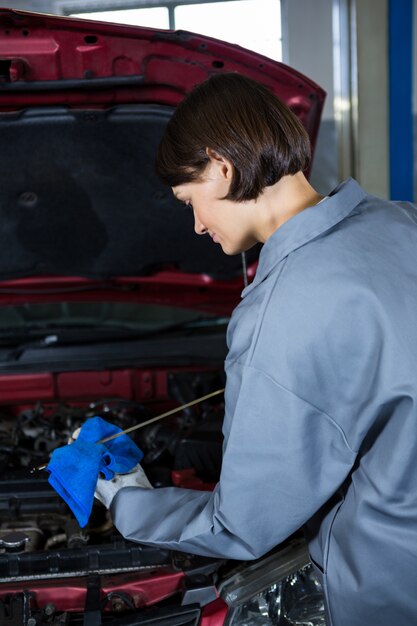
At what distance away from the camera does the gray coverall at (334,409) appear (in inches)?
32.3

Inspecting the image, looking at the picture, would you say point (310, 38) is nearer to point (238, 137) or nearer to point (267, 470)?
point (238, 137)

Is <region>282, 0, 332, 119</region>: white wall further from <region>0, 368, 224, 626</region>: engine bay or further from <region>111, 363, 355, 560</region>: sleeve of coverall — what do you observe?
<region>111, 363, 355, 560</region>: sleeve of coverall

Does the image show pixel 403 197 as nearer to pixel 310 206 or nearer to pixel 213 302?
pixel 213 302

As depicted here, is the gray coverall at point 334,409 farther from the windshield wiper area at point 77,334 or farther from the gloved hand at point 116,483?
the windshield wiper area at point 77,334

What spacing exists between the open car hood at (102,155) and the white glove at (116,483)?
28.2 inches

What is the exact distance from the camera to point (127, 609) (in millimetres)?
1061

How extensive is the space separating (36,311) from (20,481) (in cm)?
75

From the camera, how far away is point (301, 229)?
2.86 ft

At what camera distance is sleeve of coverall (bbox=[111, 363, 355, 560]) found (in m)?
0.83

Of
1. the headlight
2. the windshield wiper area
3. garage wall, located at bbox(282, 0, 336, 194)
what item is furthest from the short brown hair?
garage wall, located at bbox(282, 0, 336, 194)

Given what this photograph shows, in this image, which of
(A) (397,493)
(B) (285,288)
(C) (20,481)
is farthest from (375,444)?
(C) (20,481)

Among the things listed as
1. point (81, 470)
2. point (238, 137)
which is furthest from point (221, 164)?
point (81, 470)

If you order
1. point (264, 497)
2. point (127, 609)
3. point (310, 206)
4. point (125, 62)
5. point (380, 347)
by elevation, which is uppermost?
point (125, 62)

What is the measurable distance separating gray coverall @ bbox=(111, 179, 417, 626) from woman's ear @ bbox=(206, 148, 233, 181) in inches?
4.4
